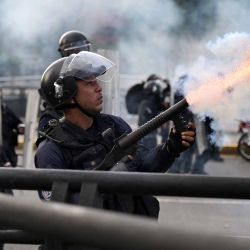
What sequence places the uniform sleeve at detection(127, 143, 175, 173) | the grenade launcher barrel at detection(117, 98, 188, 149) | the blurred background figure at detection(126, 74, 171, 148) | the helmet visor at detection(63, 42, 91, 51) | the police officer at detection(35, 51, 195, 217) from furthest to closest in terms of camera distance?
the blurred background figure at detection(126, 74, 171, 148)
the helmet visor at detection(63, 42, 91, 51)
the uniform sleeve at detection(127, 143, 175, 173)
the police officer at detection(35, 51, 195, 217)
the grenade launcher barrel at detection(117, 98, 188, 149)

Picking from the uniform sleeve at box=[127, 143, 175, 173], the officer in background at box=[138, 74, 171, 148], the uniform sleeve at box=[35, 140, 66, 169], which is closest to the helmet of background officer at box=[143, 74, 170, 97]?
the officer in background at box=[138, 74, 171, 148]

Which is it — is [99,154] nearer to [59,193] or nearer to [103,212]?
[59,193]

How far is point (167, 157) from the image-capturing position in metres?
3.10

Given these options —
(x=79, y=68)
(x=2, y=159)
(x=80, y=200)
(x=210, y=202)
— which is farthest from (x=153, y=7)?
(x=80, y=200)

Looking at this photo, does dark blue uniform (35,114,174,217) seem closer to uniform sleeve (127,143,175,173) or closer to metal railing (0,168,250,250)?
uniform sleeve (127,143,175,173)

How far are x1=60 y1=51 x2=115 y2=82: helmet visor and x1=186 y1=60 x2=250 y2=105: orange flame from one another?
1.60 feet

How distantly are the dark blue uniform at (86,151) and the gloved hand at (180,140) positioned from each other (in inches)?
1.2

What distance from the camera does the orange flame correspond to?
9.44 ft

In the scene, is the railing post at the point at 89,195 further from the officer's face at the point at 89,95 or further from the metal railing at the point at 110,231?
the officer's face at the point at 89,95

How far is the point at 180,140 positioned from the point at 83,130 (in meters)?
0.43

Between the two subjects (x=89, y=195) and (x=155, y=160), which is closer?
(x=89, y=195)

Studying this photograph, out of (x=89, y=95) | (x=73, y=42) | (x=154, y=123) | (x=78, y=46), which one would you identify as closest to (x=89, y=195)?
(x=154, y=123)

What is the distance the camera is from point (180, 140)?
303 centimetres

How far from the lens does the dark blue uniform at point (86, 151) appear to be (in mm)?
2951
